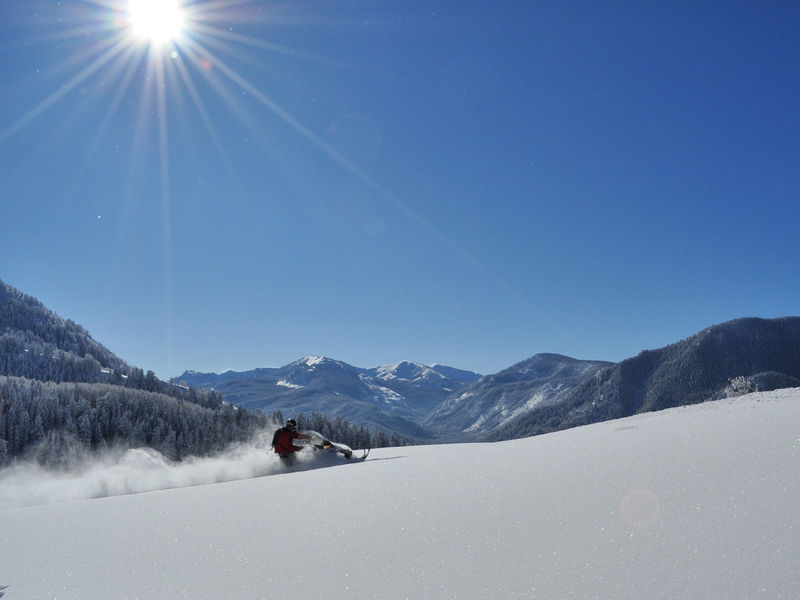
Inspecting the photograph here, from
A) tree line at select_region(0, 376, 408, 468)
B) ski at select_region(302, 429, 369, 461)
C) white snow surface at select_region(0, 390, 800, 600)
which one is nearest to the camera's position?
white snow surface at select_region(0, 390, 800, 600)

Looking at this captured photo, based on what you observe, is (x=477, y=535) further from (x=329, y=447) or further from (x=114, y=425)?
(x=114, y=425)

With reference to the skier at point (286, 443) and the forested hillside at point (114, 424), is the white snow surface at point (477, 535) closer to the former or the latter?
the skier at point (286, 443)

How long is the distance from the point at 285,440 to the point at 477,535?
38.0ft

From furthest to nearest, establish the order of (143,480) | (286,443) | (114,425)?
(114,425) < (286,443) < (143,480)

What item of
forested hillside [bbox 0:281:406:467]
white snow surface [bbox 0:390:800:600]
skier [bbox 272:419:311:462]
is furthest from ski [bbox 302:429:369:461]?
forested hillside [bbox 0:281:406:467]

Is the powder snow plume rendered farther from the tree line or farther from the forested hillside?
the forested hillside

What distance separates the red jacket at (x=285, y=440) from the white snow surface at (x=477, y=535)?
24.9 feet

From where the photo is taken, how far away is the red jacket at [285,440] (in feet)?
45.8

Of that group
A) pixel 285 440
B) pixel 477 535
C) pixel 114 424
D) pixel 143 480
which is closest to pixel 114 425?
pixel 114 424

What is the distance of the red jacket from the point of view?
1396 cm

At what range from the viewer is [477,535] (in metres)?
3.78

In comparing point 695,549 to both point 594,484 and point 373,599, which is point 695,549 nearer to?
point 594,484

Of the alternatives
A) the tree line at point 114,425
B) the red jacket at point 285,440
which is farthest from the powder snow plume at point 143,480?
the tree line at point 114,425

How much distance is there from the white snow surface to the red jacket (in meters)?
7.58
